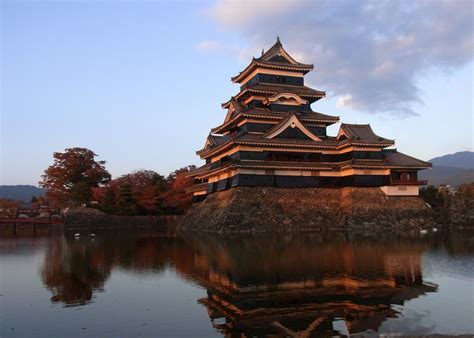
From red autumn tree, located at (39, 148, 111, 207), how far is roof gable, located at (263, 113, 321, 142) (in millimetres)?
26114

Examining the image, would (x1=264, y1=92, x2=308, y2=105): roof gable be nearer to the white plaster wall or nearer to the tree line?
the white plaster wall

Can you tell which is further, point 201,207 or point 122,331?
point 201,207

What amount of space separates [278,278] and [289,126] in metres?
26.1

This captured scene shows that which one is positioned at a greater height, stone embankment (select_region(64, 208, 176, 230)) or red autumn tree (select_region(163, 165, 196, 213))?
red autumn tree (select_region(163, 165, 196, 213))

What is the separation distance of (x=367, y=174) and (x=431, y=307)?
29.7 m

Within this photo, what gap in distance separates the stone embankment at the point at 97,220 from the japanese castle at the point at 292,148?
9338 millimetres

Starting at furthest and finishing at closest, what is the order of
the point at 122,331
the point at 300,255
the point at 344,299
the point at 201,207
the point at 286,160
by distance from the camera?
the point at 201,207 → the point at 286,160 → the point at 300,255 → the point at 344,299 → the point at 122,331

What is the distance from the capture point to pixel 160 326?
32.1 ft

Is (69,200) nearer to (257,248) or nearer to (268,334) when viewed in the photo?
(257,248)

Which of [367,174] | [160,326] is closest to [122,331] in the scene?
[160,326]

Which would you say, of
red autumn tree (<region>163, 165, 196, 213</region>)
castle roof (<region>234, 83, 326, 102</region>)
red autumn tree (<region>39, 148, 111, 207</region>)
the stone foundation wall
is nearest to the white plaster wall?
the stone foundation wall

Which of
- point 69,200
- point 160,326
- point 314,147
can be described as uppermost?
point 314,147

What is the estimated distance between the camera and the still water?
9.50 meters

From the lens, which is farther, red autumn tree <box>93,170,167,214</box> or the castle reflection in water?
red autumn tree <box>93,170,167,214</box>
